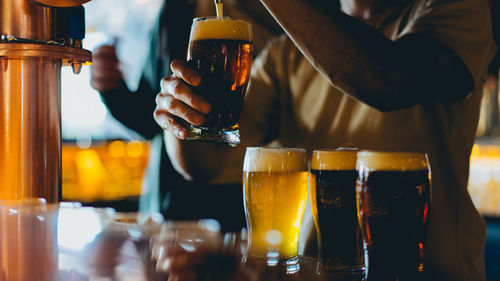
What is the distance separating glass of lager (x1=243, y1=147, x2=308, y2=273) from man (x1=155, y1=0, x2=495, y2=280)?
0.20 metres

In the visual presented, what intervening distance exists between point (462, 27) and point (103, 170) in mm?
4595

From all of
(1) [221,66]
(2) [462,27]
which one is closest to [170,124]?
(1) [221,66]

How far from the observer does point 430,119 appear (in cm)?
164

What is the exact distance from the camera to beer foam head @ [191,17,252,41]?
0.98 m

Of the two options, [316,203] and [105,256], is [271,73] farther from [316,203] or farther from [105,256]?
[105,256]

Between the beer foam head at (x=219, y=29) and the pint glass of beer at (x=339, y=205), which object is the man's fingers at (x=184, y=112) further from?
the pint glass of beer at (x=339, y=205)

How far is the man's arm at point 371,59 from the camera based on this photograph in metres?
1.12

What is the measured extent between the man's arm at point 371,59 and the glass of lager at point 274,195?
348 millimetres

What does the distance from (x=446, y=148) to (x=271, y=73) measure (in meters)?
0.66

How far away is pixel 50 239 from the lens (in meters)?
0.72

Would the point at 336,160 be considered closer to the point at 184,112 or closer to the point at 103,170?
the point at 184,112

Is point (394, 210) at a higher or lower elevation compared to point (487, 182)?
higher

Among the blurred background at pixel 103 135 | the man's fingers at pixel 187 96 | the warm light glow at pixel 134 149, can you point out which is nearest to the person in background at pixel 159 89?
the man's fingers at pixel 187 96

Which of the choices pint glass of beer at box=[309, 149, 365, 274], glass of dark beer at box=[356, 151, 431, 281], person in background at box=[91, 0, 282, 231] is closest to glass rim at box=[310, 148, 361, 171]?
pint glass of beer at box=[309, 149, 365, 274]
